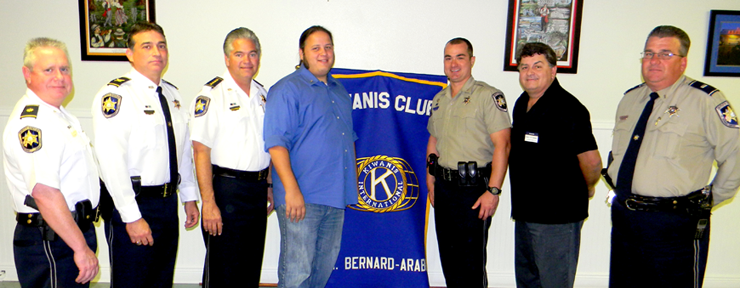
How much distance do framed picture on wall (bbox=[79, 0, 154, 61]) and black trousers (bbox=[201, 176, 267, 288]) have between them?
167cm

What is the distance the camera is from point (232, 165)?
238 centimetres

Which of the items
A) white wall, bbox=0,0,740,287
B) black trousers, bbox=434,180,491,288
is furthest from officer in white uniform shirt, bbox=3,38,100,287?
black trousers, bbox=434,180,491,288

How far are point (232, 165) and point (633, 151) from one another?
213 centimetres

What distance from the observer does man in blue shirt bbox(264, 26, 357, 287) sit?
7.41 ft

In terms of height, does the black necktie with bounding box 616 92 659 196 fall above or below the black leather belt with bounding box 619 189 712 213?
above

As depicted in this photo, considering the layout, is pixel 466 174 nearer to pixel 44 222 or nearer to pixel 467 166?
pixel 467 166

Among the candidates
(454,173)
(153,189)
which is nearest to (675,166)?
(454,173)

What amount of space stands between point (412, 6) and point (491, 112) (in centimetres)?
121

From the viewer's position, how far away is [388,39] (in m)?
3.40

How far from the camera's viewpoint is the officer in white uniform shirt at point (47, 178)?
1.71m

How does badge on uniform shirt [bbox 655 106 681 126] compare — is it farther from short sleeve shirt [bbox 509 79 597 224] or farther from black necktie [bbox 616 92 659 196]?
short sleeve shirt [bbox 509 79 597 224]

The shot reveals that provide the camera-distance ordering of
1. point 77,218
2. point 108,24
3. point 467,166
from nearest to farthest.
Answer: point 77,218, point 467,166, point 108,24

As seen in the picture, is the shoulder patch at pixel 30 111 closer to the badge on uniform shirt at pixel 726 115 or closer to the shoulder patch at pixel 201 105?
the shoulder patch at pixel 201 105

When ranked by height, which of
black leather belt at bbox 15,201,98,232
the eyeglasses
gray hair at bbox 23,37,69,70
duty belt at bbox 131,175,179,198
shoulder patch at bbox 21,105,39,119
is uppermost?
the eyeglasses
